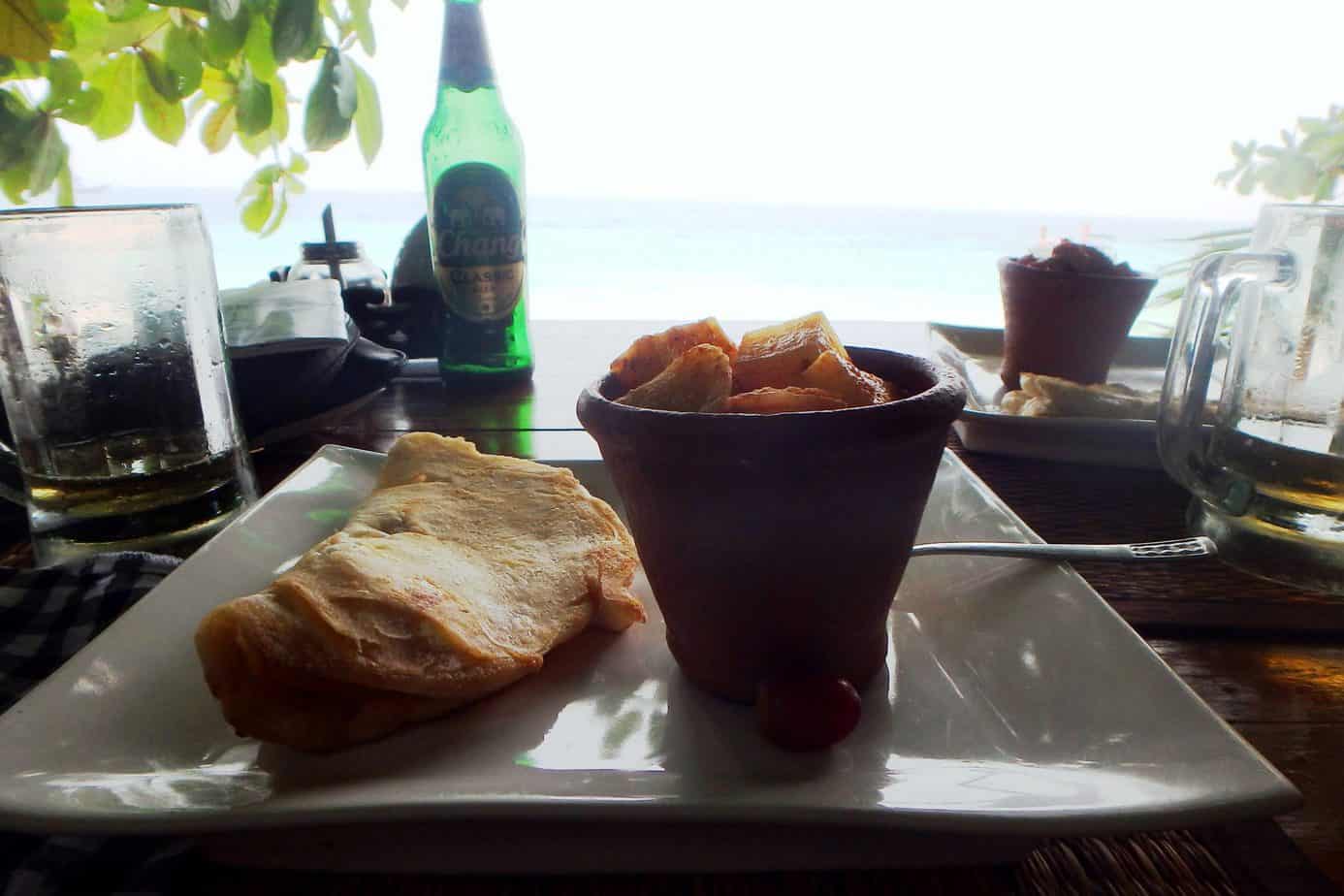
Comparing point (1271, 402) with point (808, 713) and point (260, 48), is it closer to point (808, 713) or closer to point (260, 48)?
point (808, 713)

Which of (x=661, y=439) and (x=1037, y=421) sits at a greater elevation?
(x=661, y=439)

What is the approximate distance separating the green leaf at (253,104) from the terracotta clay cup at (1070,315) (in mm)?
1056

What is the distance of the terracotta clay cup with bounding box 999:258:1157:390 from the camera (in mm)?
1065

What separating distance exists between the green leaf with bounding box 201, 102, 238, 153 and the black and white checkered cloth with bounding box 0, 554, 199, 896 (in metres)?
0.79

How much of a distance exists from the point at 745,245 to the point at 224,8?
10924mm

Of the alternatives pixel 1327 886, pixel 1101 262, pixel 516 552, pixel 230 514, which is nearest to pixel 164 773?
pixel 516 552

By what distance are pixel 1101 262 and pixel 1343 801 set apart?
0.84 meters

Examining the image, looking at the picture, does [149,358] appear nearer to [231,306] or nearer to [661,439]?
[231,306]

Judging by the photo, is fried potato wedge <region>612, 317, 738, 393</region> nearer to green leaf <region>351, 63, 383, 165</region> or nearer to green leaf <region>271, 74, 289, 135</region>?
green leaf <region>351, 63, 383, 165</region>

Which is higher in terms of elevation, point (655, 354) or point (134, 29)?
point (134, 29)

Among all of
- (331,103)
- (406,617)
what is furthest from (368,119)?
(406,617)

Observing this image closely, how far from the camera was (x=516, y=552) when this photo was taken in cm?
60

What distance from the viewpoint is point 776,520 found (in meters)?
0.46

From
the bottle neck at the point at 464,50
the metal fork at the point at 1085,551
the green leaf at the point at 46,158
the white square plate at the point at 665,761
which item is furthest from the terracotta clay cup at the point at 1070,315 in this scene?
the green leaf at the point at 46,158
